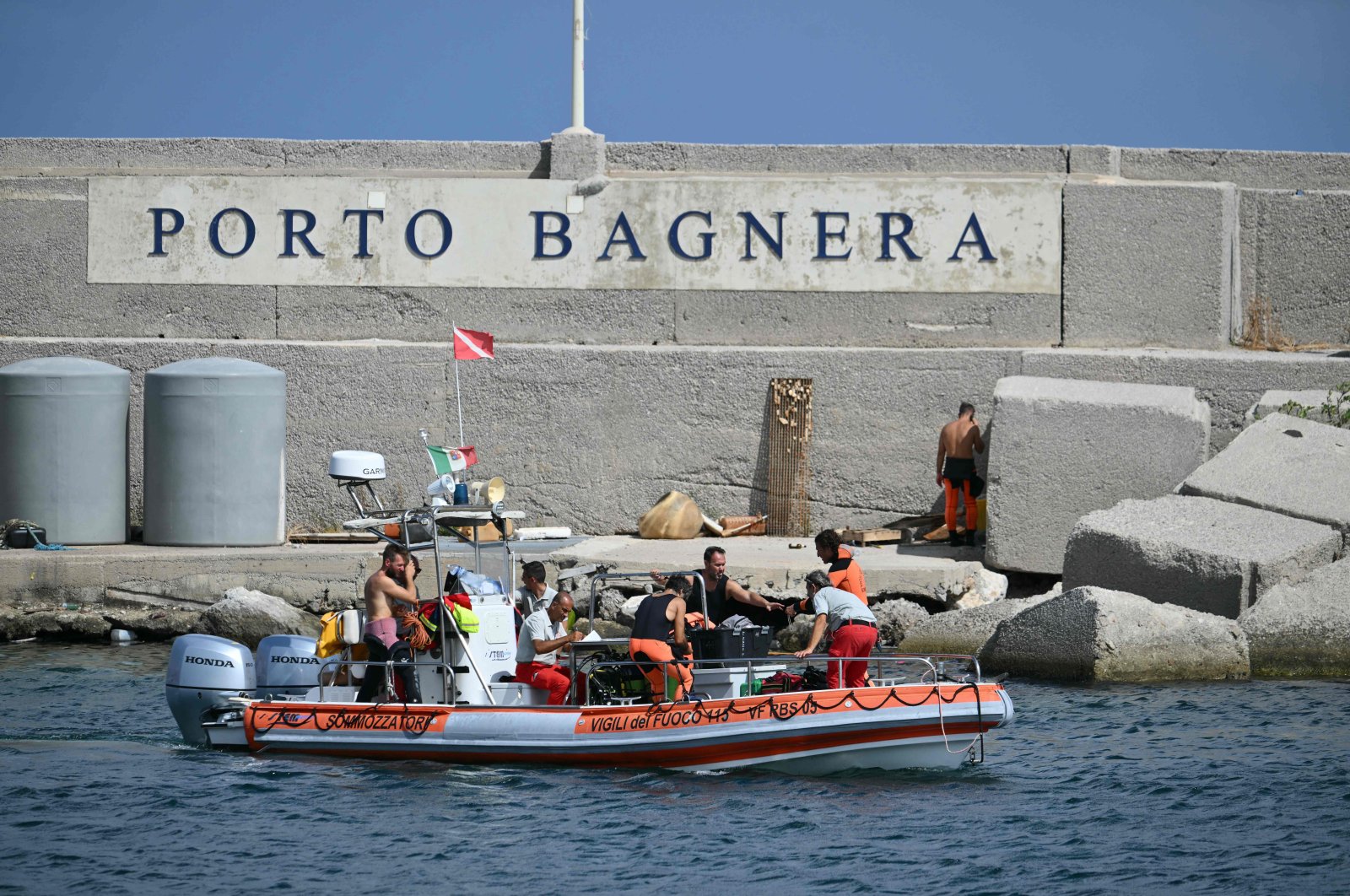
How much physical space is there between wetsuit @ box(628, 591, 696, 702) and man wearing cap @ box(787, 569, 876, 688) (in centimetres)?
86

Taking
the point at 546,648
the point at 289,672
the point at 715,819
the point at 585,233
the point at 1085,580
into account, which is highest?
the point at 585,233

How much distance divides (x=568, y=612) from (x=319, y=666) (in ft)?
6.27

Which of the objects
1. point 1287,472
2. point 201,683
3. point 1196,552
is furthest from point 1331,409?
point 201,683

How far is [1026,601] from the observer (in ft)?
52.1

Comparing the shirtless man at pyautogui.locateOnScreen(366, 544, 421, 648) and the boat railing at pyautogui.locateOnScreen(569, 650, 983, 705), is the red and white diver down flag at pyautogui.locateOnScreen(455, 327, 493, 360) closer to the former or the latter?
the shirtless man at pyautogui.locateOnScreen(366, 544, 421, 648)

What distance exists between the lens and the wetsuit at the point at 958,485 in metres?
18.0

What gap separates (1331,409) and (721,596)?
791cm

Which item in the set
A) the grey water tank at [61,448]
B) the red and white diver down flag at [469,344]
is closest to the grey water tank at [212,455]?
the grey water tank at [61,448]

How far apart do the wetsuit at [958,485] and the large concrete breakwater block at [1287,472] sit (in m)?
2.29

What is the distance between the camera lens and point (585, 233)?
1947 cm

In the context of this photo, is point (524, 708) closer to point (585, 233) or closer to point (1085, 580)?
point (1085, 580)

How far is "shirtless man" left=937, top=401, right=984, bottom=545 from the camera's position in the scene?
17.9 m

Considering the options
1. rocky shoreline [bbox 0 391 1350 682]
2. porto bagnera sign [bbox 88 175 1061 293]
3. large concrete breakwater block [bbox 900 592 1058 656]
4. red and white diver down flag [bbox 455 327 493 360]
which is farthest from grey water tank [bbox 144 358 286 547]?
large concrete breakwater block [bbox 900 592 1058 656]

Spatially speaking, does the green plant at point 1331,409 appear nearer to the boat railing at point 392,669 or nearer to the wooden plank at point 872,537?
the wooden plank at point 872,537
